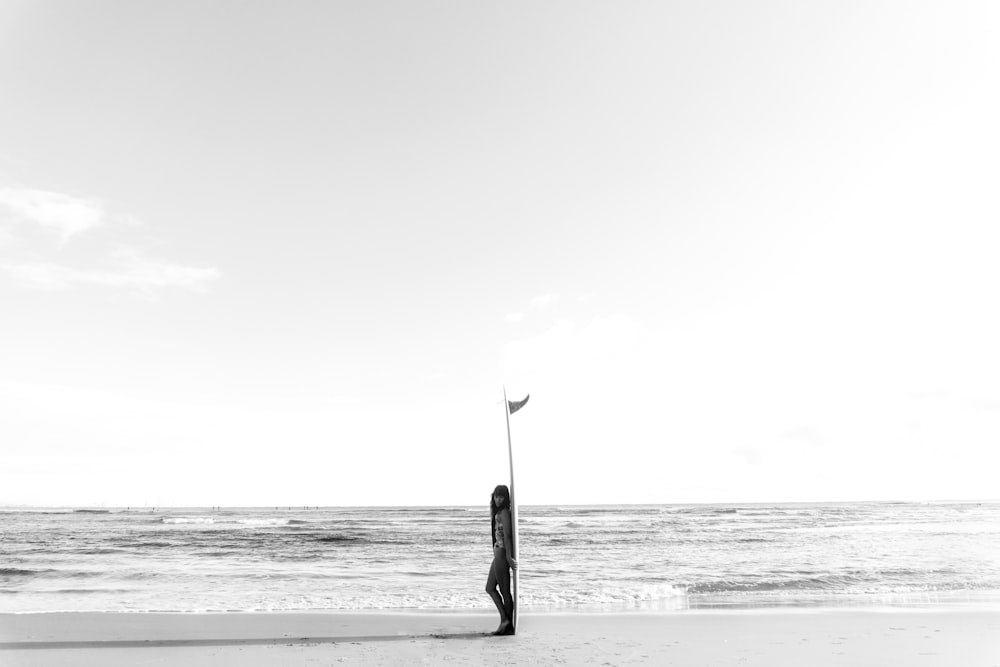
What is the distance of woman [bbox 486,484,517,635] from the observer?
784 cm

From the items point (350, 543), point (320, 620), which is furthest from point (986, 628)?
point (350, 543)

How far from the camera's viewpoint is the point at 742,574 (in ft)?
57.3

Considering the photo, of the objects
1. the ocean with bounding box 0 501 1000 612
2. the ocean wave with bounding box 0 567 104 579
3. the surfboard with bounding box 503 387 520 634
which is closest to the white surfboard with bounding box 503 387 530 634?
the surfboard with bounding box 503 387 520 634

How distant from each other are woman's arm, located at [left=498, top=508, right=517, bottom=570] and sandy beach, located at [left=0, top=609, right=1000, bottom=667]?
875 millimetres

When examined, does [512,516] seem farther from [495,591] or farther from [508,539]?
[495,591]

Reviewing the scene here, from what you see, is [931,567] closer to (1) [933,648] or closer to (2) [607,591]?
(2) [607,591]

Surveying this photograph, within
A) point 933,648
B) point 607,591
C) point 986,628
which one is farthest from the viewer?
point 607,591

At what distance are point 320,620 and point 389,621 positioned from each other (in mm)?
968

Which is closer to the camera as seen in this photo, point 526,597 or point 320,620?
point 320,620

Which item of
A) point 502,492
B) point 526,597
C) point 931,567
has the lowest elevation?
point 931,567

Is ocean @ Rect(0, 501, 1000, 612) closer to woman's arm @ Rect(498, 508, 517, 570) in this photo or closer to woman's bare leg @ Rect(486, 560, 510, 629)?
woman's bare leg @ Rect(486, 560, 510, 629)

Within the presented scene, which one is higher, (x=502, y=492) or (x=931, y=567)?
(x=502, y=492)

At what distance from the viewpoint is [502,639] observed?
7.82 metres

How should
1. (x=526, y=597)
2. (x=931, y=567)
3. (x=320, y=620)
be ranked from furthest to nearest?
(x=931, y=567) < (x=526, y=597) < (x=320, y=620)
